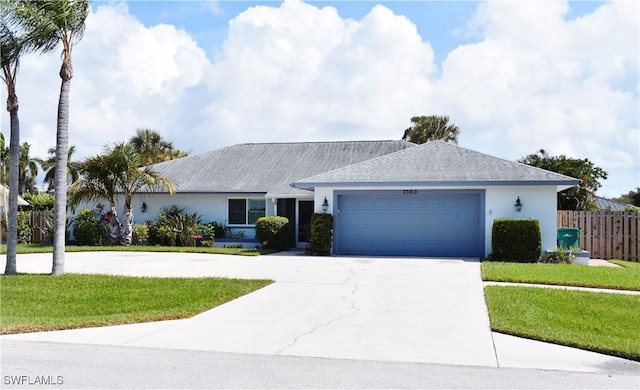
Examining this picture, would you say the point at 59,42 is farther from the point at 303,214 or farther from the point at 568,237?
the point at 568,237

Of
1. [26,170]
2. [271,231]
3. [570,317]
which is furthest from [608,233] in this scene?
[26,170]

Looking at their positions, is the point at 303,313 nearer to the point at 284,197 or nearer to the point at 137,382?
the point at 137,382

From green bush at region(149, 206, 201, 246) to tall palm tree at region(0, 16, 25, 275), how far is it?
9993mm

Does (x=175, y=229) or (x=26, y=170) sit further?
(x=26, y=170)

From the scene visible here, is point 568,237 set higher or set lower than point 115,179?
lower

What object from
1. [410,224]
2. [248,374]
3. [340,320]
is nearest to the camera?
[248,374]

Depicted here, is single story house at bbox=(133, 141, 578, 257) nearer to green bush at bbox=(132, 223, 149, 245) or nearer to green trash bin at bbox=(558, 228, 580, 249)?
green trash bin at bbox=(558, 228, 580, 249)

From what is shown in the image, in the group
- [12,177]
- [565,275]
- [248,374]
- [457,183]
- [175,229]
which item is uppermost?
[457,183]

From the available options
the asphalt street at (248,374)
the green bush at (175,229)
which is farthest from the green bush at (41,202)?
the asphalt street at (248,374)

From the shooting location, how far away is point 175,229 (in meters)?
24.1

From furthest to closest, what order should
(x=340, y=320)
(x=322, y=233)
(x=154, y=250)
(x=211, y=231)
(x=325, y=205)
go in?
(x=211, y=231)
(x=154, y=250)
(x=325, y=205)
(x=322, y=233)
(x=340, y=320)

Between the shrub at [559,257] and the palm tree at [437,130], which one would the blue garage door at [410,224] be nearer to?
the shrub at [559,257]

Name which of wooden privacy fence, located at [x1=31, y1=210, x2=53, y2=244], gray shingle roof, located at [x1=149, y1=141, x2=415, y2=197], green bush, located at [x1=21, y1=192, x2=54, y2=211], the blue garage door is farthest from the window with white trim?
green bush, located at [x1=21, y1=192, x2=54, y2=211]

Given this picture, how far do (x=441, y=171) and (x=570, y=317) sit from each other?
10643mm
